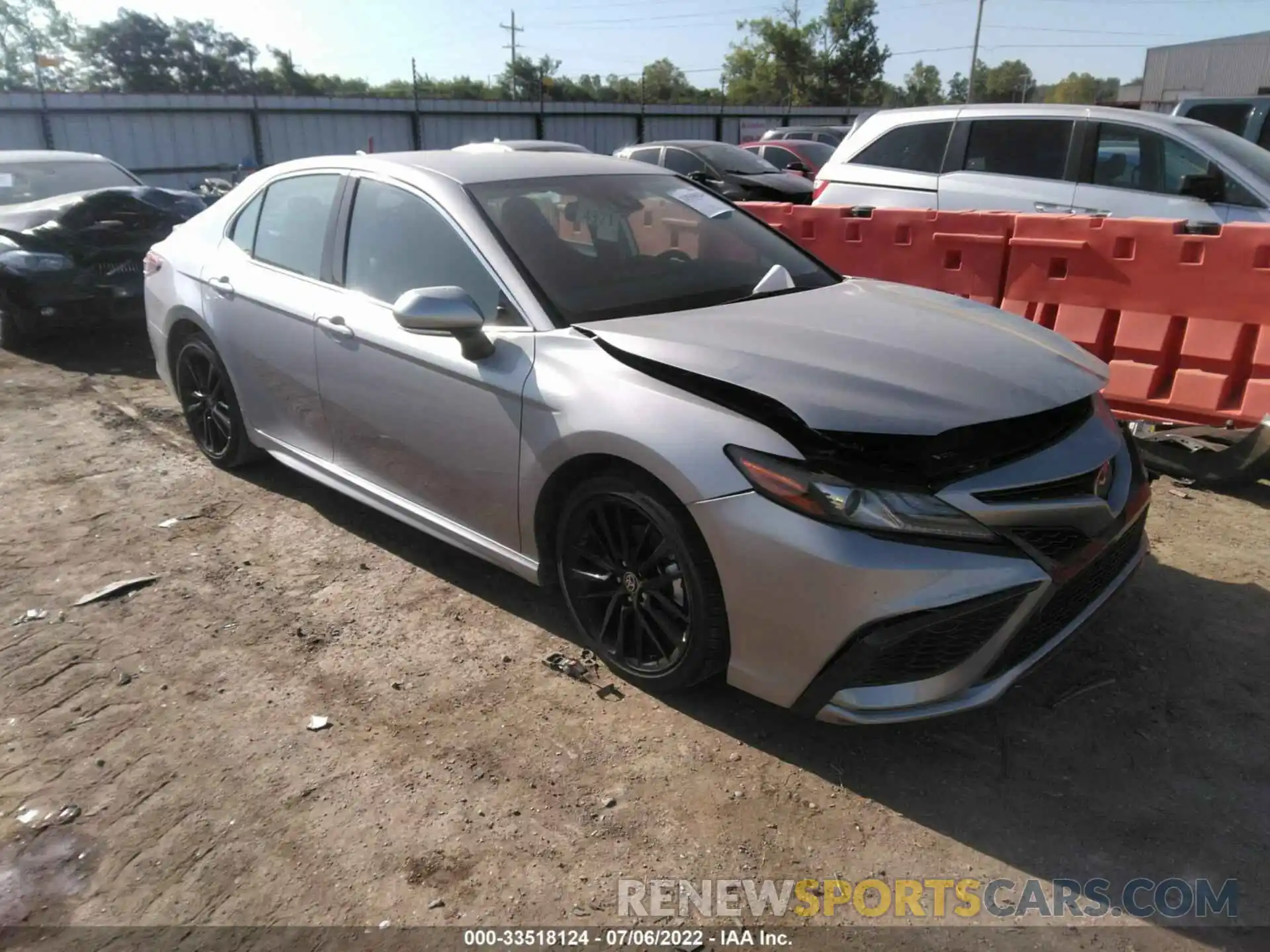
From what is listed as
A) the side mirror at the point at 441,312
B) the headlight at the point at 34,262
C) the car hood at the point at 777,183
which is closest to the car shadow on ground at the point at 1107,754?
the side mirror at the point at 441,312

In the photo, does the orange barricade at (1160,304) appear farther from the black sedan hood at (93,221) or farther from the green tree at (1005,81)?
the green tree at (1005,81)

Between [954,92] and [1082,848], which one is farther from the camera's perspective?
[954,92]

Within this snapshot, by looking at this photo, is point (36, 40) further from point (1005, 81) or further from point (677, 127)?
point (1005, 81)

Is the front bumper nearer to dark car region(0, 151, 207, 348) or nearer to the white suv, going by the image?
the white suv

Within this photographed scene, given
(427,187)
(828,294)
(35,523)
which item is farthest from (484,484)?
(35,523)

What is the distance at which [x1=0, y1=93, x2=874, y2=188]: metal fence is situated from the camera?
19094 millimetres

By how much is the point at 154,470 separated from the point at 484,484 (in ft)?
9.48

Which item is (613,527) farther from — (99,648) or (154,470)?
(154,470)

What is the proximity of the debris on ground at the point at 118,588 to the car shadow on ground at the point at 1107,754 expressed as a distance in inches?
69.8

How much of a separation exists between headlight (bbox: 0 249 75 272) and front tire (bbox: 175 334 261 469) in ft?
10.8

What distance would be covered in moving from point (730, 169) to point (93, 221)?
31.2 ft

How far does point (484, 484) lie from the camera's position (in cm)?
340

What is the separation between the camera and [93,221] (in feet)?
25.6

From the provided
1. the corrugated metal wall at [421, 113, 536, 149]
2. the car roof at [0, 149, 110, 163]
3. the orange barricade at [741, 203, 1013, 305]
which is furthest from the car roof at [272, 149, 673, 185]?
the corrugated metal wall at [421, 113, 536, 149]
